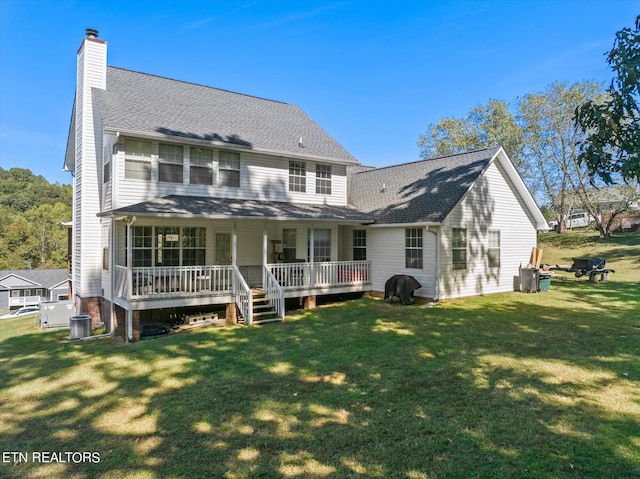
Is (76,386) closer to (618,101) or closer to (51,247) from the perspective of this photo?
(618,101)

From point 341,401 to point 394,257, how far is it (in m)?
9.59

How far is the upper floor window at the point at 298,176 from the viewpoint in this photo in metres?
15.3

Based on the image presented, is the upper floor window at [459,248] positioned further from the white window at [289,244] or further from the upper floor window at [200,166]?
the upper floor window at [200,166]

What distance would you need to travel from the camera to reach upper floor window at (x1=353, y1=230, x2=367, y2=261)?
16.1 m

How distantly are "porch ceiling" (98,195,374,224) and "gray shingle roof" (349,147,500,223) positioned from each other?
146 cm

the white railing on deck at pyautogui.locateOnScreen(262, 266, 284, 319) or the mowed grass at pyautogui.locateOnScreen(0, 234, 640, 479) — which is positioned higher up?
the white railing on deck at pyautogui.locateOnScreen(262, 266, 284, 319)

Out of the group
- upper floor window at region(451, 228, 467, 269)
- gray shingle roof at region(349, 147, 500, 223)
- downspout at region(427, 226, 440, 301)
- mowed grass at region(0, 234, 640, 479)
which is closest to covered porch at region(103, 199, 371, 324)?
mowed grass at region(0, 234, 640, 479)

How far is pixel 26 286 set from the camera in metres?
47.1

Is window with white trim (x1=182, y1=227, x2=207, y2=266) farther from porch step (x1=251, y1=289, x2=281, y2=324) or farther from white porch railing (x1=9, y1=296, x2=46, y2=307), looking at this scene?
white porch railing (x1=9, y1=296, x2=46, y2=307)

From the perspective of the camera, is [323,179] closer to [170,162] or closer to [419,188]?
[419,188]

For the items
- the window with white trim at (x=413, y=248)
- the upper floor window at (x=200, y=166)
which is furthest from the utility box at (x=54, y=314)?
the window with white trim at (x=413, y=248)

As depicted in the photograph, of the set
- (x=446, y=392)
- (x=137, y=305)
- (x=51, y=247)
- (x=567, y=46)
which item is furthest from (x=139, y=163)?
(x=51, y=247)

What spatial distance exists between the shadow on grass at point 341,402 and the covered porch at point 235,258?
170cm

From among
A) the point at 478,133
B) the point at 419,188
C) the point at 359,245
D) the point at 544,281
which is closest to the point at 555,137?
the point at 478,133
